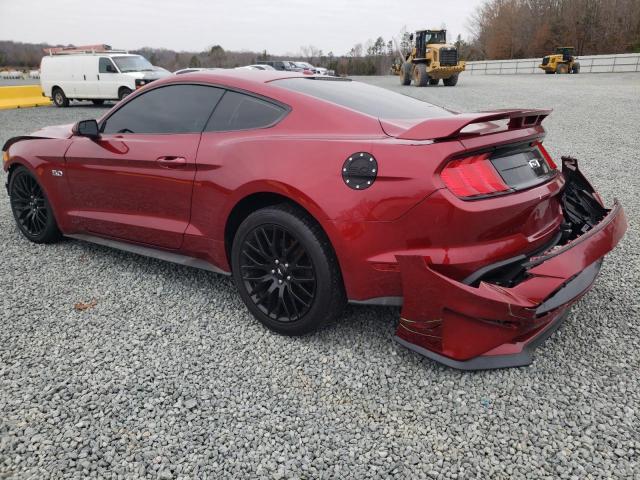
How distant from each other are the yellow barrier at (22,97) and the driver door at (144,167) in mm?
17020

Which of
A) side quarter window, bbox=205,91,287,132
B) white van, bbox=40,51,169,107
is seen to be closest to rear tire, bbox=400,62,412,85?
white van, bbox=40,51,169,107

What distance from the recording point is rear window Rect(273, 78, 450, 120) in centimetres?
288

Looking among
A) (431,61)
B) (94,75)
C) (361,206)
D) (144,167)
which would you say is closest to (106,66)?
(94,75)

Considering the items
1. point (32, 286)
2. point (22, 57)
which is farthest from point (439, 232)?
point (22, 57)

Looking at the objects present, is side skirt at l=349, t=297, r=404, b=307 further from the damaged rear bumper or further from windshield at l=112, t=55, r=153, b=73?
windshield at l=112, t=55, r=153, b=73

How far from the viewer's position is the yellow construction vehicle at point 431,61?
75.4 feet

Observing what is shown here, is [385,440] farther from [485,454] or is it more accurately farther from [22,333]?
[22,333]

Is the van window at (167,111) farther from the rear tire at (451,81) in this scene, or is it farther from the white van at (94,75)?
the rear tire at (451,81)

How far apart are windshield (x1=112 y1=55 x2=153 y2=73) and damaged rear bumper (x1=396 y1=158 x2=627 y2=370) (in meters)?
16.9

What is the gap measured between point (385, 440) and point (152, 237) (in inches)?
84.3

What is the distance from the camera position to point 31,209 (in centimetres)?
448

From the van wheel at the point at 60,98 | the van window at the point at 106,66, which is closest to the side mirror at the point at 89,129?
the van window at the point at 106,66

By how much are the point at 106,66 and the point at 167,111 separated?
1543 cm

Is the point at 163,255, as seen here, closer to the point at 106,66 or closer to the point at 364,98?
the point at 364,98
